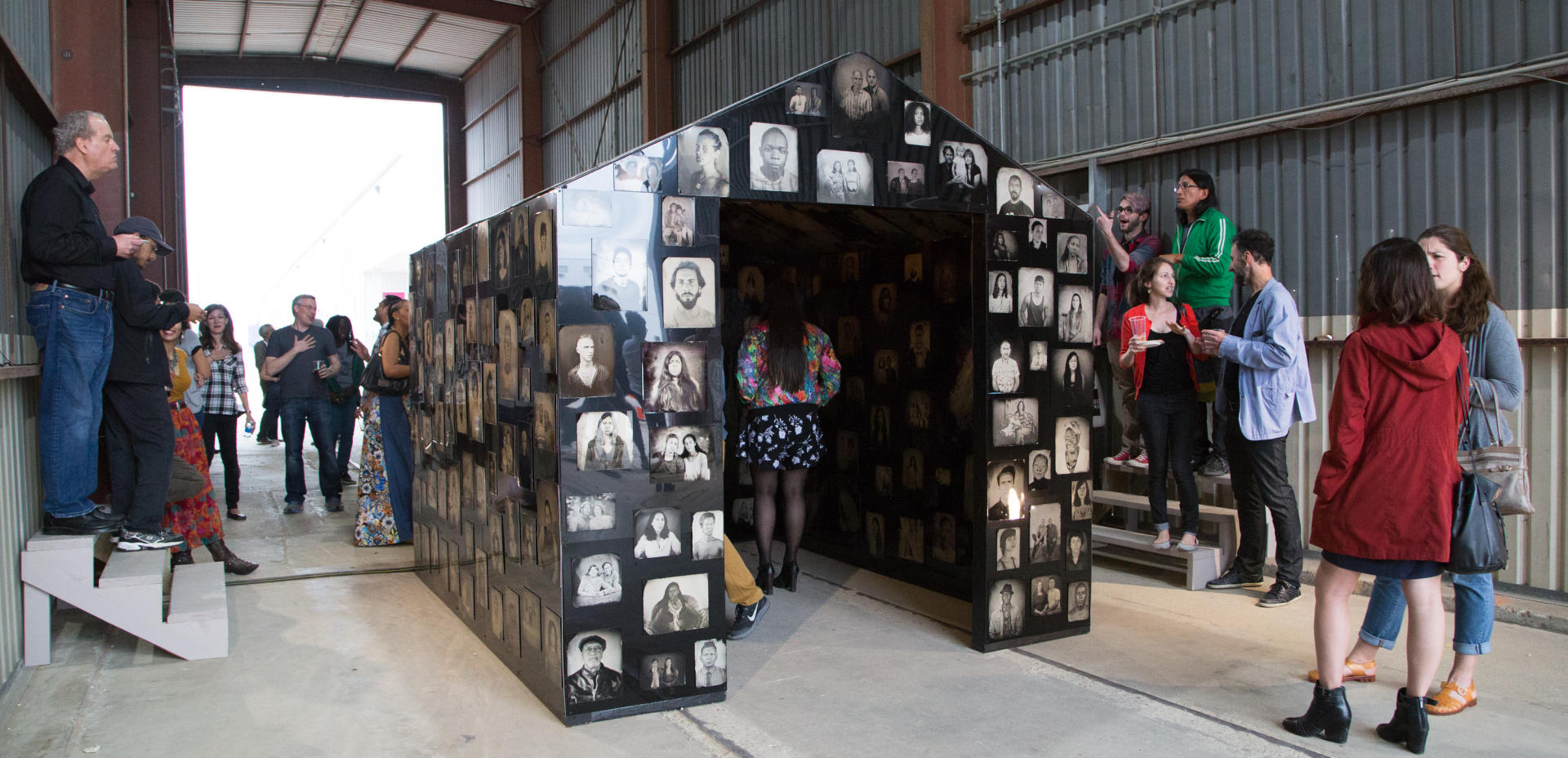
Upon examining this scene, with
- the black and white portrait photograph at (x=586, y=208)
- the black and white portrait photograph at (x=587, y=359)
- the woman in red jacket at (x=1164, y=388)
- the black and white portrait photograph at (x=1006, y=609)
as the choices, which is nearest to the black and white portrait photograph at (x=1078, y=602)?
the black and white portrait photograph at (x=1006, y=609)

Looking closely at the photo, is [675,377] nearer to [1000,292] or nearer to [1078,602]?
[1000,292]

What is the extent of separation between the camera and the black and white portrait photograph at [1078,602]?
448cm

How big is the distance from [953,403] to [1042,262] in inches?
45.6

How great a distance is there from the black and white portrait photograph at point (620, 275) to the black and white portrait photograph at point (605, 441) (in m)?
0.36

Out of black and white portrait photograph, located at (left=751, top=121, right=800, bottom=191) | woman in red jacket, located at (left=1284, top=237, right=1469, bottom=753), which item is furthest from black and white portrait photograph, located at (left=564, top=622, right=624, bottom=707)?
woman in red jacket, located at (left=1284, top=237, right=1469, bottom=753)

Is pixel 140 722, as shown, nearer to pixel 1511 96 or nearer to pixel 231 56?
pixel 1511 96

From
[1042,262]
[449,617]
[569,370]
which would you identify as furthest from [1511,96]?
[449,617]

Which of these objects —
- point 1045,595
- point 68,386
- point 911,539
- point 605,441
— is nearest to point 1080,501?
point 1045,595

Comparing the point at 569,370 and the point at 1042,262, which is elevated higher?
the point at 1042,262

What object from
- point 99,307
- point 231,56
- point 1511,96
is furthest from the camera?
point 231,56

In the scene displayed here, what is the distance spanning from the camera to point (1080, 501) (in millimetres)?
4488

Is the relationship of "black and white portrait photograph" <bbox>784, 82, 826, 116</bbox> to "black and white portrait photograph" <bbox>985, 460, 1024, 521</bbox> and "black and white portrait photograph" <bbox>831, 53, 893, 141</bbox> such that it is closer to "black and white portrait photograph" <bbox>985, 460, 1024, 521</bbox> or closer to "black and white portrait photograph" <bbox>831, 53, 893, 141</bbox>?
"black and white portrait photograph" <bbox>831, 53, 893, 141</bbox>

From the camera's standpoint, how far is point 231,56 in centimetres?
1866

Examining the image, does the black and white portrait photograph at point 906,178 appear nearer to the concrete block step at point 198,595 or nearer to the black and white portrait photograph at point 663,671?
the black and white portrait photograph at point 663,671
